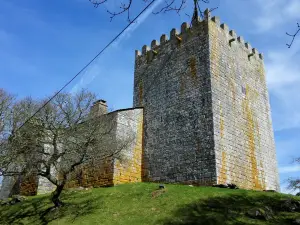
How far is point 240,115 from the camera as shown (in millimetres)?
19234

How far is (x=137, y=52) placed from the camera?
23.6 m

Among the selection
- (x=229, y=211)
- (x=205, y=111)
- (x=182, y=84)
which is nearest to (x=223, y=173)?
(x=205, y=111)

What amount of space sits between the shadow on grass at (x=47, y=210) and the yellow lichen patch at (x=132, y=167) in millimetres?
2192

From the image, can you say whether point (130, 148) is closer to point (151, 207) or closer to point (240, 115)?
point (151, 207)

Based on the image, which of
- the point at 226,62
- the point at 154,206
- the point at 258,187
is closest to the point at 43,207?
the point at 154,206

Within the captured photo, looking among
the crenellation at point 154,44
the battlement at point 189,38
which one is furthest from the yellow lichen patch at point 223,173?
the crenellation at point 154,44

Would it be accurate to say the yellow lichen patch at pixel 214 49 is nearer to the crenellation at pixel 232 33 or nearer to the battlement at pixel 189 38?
the battlement at pixel 189 38

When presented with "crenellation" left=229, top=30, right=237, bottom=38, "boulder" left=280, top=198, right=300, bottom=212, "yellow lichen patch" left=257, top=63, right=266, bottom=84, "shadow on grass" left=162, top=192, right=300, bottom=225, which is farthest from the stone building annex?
"boulder" left=280, top=198, right=300, bottom=212

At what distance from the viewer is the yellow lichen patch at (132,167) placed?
59.0ft

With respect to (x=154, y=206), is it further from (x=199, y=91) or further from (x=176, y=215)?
(x=199, y=91)

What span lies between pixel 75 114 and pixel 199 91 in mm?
6715

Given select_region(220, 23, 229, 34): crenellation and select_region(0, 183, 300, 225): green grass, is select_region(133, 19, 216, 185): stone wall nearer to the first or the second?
select_region(220, 23, 229, 34): crenellation

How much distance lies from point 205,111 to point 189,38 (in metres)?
5.20

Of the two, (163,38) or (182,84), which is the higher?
(163,38)
